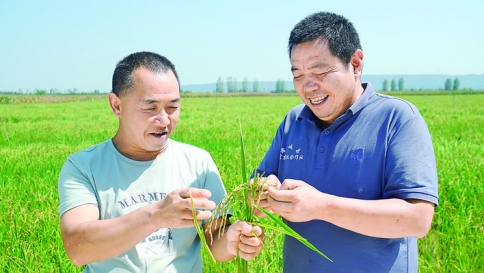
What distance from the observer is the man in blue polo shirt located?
1.52 metres

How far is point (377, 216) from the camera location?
4.97ft

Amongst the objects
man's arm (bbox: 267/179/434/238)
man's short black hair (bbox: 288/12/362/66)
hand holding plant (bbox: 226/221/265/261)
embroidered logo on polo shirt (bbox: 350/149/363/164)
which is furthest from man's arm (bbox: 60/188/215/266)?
man's short black hair (bbox: 288/12/362/66)

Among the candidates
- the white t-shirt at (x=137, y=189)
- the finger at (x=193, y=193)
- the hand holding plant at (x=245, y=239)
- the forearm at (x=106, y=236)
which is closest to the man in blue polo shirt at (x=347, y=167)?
the hand holding plant at (x=245, y=239)

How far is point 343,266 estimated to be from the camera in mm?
1710

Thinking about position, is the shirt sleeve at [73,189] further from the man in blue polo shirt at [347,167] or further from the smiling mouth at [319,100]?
the smiling mouth at [319,100]

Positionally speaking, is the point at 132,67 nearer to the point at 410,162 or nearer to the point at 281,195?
the point at 281,195

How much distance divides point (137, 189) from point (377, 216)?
88 cm

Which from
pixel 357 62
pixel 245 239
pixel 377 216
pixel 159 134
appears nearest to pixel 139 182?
pixel 159 134

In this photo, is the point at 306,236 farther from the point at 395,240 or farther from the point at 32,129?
the point at 32,129

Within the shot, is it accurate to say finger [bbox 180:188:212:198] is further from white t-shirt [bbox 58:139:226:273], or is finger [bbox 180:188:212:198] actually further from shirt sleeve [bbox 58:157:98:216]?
shirt sleeve [bbox 58:157:98:216]

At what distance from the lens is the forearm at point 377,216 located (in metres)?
1.51

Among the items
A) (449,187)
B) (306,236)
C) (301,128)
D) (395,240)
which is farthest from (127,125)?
(449,187)

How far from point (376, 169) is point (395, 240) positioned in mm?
278

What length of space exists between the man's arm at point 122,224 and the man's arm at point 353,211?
26 cm
